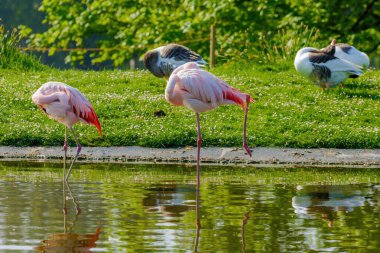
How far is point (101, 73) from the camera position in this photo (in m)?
18.8

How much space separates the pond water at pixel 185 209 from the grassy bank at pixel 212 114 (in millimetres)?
1683

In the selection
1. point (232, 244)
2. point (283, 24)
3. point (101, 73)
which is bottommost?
point (232, 244)

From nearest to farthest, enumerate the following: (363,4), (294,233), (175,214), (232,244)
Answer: (232,244) < (294,233) < (175,214) < (363,4)

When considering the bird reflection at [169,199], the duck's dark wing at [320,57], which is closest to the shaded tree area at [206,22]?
the duck's dark wing at [320,57]

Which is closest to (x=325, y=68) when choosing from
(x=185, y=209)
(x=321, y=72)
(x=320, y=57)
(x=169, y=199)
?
(x=321, y=72)

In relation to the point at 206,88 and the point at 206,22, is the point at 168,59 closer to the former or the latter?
→ the point at 206,88

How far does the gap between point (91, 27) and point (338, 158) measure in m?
18.4

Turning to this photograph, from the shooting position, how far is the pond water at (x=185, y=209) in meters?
7.00

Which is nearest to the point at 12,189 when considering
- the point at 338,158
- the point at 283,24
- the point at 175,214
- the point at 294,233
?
the point at 175,214

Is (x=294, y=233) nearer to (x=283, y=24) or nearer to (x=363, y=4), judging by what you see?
(x=283, y=24)

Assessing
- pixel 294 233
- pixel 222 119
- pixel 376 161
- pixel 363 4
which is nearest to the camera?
pixel 294 233

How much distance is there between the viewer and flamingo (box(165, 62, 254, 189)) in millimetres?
10609

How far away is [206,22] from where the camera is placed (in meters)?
26.2

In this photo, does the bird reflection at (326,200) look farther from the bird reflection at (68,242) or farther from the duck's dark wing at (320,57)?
the duck's dark wing at (320,57)
